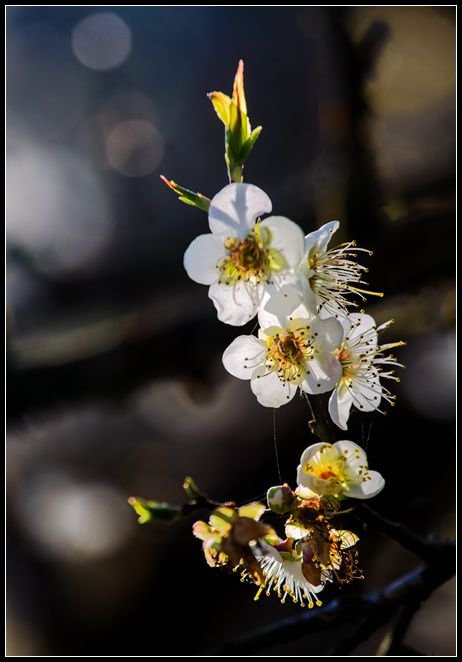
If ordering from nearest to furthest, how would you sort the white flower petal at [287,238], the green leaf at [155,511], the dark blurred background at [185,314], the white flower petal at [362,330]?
1. the green leaf at [155,511]
2. the white flower petal at [287,238]
3. the white flower petal at [362,330]
4. the dark blurred background at [185,314]

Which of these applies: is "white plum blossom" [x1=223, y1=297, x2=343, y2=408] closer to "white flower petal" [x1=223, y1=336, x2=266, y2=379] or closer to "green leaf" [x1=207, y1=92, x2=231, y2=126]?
"white flower petal" [x1=223, y1=336, x2=266, y2=379]

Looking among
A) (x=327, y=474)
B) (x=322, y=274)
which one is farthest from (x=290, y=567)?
(x=322, y=274)

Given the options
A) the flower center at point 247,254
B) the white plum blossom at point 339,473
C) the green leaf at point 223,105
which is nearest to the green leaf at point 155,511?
the white plum blossom at point 339,473

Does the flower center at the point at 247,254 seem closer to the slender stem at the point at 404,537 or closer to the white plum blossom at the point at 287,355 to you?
the white plum blossom at the point at 287,355

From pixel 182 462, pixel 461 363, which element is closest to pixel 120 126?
pixel 182 462

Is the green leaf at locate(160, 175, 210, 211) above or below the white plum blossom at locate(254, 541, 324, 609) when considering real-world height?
above

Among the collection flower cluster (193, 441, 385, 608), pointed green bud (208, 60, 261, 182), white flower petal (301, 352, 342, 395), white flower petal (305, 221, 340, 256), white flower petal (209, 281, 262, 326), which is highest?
pointed green bud (208, 60, 261, 182)

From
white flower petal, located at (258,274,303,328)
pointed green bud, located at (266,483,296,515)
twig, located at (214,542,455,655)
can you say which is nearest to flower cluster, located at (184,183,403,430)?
white flower petal, located at (258,274,303,328)
